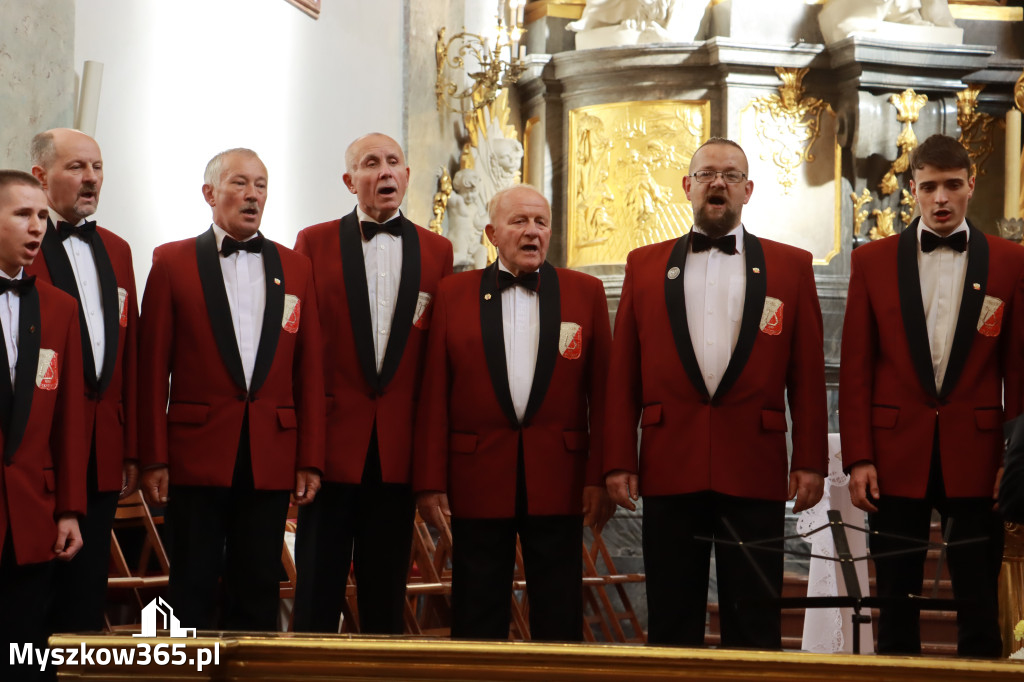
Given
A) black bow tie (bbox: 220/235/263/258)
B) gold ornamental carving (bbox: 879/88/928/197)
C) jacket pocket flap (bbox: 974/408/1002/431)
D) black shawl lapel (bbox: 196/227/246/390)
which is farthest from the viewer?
gold ornamental carving (bbox: 879/88/928/197)

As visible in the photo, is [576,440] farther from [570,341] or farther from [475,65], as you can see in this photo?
[475,65]

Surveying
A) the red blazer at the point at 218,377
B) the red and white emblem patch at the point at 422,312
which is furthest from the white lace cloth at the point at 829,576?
the red blazer at the point at 218,377

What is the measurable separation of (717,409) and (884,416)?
1.59ft

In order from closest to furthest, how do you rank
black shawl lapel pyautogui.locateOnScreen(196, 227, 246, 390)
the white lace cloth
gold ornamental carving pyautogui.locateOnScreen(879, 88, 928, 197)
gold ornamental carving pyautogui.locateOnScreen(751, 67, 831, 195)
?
black shawl lapel pyautogui.locateOnScreen(196, 227, 246, 390) < the white lace cloth < gold ornamental carving pyautogui.locateOnScreen(879, 88, 928, 197) < gold ornamental carving pyautogui.locateOnScreen(751, 67, 831, 195)

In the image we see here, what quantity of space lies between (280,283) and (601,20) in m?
5.70

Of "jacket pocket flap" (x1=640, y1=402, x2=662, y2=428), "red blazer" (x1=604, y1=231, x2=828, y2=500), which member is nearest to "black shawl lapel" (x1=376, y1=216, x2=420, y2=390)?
"red blazer" (x1=604, y1=231, x2=828, y2=500)

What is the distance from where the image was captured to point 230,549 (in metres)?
3.78

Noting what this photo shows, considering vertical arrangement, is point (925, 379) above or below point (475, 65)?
below

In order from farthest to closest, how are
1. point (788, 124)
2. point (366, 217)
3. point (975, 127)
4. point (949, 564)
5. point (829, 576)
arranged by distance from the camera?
point (975, 127), point (788, 124), point (829, 576), point (366, 217), point (949, 564)

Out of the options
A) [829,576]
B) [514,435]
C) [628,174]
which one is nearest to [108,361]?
[514,435]

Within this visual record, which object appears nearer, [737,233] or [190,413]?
[190,413]

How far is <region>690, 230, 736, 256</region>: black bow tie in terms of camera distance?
379 cm

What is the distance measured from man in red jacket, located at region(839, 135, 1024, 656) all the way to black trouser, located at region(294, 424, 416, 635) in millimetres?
1343

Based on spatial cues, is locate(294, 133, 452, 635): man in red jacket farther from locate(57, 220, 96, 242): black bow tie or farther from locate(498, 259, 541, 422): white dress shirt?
locate(57, 220, 96, 242): black bow tie
